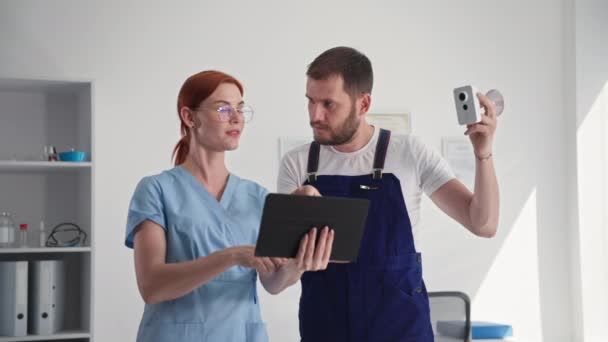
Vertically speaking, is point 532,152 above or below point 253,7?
below

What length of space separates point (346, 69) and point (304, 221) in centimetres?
50

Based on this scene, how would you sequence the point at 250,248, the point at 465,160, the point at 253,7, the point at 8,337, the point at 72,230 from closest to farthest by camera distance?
the point at 250,248 < the point at 8,337 < the point at 72,230 < the point at 253,7 < the point at 465,160

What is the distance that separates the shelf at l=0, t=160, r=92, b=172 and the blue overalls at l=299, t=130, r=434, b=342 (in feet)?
5.56

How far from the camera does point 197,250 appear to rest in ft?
5.79

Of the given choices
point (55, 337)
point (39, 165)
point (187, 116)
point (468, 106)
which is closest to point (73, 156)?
point (39, 165)

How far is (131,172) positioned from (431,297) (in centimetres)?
149

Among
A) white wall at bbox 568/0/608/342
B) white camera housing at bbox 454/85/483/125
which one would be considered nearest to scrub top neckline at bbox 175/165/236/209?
white camera housing at bbox 454/85/483/125

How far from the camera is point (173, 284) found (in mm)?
1679

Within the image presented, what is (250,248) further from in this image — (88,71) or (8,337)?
(88,71)

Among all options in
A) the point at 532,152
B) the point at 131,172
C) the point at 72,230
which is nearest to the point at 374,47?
the point at 532,152

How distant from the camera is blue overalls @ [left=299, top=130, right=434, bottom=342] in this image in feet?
6.20

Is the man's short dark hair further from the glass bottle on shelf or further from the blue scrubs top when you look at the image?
the glass bottle on shelf

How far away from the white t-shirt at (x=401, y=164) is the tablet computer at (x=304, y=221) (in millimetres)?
287

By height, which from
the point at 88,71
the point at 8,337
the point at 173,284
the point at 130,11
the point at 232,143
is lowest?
the point at 8,337
